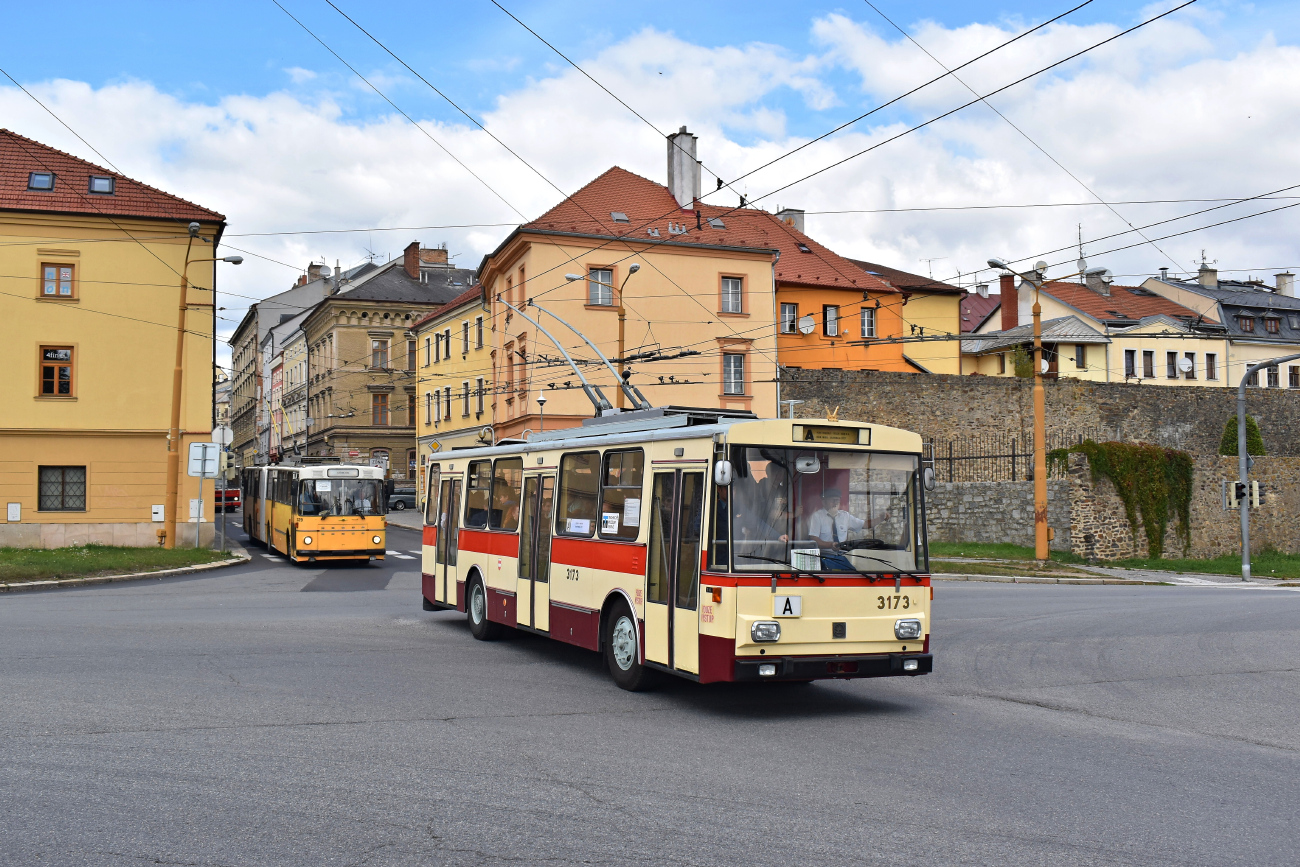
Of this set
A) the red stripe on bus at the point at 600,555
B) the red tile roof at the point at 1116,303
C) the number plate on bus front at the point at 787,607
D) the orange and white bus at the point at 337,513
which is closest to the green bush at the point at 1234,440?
the red tile roof at the point at 1116,303

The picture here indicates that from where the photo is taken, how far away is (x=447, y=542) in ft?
53.4

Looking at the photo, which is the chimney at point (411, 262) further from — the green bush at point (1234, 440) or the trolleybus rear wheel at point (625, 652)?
Result: the trolleybus rear wheel at point (625, 652)

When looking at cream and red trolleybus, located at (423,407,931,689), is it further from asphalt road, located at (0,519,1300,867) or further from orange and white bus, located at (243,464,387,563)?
orange and white bus, located at (243,464,387,563)

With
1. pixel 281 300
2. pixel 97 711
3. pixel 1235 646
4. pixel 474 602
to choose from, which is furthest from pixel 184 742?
pixel 281 300

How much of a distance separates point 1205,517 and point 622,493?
3011cm

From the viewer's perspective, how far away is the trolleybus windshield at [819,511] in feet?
31.6

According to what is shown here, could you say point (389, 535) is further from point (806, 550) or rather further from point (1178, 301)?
point (1178, 301)

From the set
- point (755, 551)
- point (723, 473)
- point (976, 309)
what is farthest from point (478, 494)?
point (976, 309)

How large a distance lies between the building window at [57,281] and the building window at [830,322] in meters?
32.7

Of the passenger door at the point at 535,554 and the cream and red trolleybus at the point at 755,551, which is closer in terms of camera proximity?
the cream and red trolleybus at the point at 755,551

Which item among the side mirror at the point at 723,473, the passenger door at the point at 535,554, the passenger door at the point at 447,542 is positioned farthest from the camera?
the passenger door at the point at 447,542

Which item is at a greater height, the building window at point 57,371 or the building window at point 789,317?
the building window at point 789,317

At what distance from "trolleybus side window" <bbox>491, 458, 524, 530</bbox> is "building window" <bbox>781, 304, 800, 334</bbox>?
41.5 meters

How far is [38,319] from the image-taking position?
113 ft
